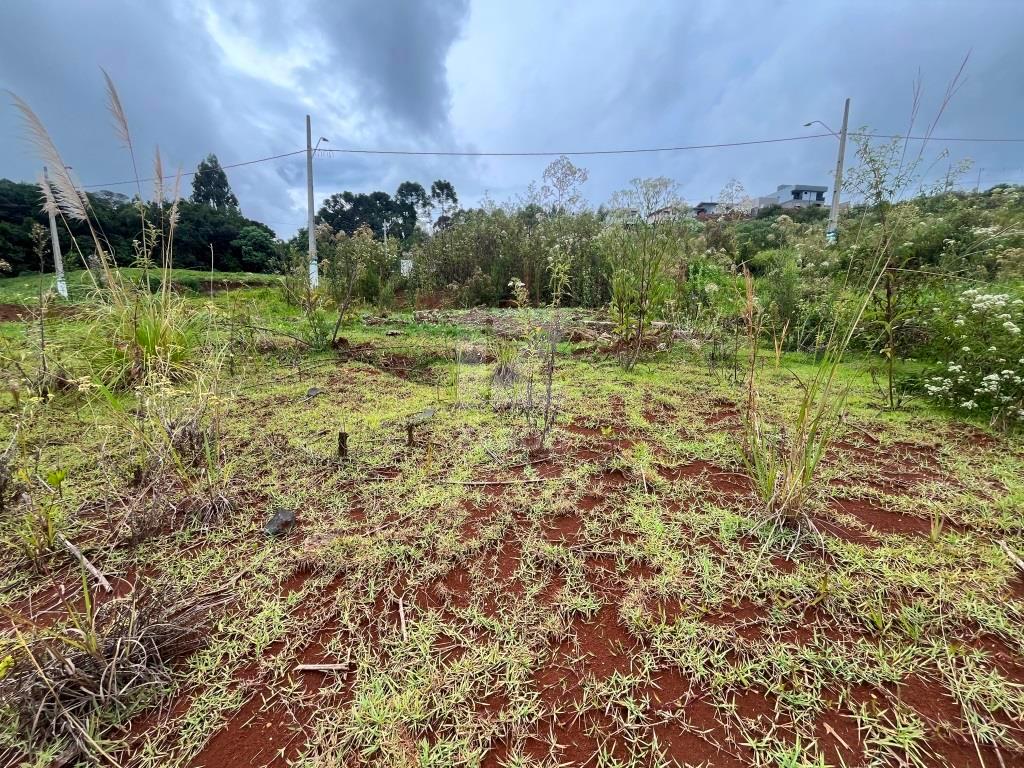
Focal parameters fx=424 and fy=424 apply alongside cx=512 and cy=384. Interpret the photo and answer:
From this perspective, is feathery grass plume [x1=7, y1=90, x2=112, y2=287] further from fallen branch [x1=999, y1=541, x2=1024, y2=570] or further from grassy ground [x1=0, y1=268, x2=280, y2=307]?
fallen branch [x1=999, y1=541, x2=1024, y2=570]

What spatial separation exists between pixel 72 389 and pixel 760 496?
4230mm

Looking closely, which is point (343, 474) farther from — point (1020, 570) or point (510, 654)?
point (1020, 570)

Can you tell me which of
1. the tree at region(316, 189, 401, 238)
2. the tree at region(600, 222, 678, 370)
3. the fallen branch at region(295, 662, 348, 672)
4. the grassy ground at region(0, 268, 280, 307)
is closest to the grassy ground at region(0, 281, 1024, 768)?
the fallen branch at region(295, 662, 348, 672)

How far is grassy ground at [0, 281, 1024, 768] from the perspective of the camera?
936 mm

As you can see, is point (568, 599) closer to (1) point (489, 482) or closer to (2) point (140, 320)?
(1) point (489, 482)

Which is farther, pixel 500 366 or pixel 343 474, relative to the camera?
pixel 500 366

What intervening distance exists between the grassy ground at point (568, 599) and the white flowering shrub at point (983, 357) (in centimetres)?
32

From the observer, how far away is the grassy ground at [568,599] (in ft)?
3.07

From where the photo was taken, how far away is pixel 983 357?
257 centimetres

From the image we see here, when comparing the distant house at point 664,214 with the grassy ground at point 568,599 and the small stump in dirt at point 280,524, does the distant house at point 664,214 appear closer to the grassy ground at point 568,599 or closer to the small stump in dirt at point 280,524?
the grassy ground at point 568,599

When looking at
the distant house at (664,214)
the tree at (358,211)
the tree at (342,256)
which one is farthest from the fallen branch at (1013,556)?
the tree at (358,211)

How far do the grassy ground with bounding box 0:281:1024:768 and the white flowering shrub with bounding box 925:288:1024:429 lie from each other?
0.32 meters

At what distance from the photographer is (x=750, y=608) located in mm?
1271

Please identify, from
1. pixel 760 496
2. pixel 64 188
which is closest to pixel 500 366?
pixel 760 496
